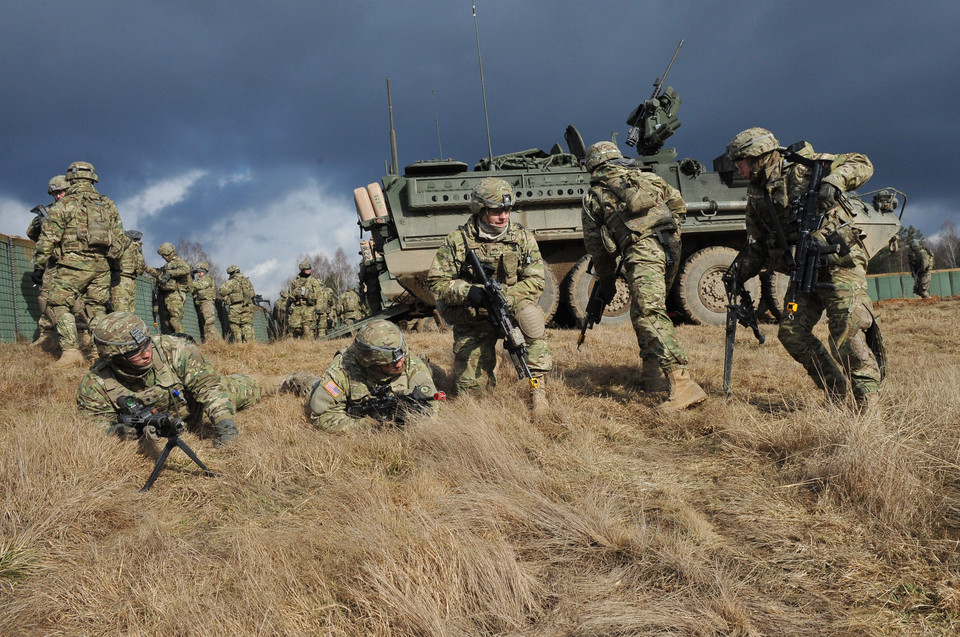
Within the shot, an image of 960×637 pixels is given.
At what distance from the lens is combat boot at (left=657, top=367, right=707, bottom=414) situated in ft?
13.1

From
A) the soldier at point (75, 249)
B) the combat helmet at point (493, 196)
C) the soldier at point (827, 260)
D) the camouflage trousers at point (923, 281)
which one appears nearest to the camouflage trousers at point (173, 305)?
the soldier at point (75, 249)

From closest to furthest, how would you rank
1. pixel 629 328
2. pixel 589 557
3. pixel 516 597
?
pixel 516 597, pixel 589 557, pixel 629 328

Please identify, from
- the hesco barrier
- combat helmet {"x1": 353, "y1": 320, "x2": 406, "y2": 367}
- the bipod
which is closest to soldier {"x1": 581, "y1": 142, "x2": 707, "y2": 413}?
combat helmet {"x1": 353, "y1": 320, "x2": 406, "y2": 367}

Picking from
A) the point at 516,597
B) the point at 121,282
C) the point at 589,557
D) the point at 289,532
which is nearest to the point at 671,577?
the point at 589,557

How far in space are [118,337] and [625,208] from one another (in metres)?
3.58

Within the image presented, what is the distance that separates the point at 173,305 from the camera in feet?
40.8

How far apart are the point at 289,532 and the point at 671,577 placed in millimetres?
1465

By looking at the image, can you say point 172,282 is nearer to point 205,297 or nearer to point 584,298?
point 205,297

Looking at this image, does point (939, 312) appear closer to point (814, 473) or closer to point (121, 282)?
point (814, 473)

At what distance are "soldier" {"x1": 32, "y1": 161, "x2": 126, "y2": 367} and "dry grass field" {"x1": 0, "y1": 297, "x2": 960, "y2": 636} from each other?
12.8 feet

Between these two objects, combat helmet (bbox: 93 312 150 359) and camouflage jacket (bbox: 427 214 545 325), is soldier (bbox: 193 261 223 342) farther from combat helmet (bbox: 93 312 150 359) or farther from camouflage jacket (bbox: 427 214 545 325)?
camouflage jacket (bbox: 427 214 545 325)

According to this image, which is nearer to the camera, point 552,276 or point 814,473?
point 814,473

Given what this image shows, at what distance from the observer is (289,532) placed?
8.22ft

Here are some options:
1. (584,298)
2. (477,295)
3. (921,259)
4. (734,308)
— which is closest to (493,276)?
(477,295)
